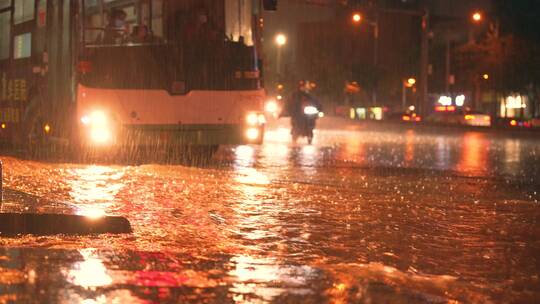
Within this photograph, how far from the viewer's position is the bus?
1702 centimetres

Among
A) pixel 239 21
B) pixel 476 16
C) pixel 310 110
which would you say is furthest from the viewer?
pixel 476 16

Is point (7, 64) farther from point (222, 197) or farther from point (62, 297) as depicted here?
point (62, 297)

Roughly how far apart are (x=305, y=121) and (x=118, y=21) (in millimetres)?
13039

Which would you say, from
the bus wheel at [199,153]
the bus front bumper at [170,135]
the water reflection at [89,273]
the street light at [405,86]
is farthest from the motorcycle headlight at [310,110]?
the street light at [405,86]

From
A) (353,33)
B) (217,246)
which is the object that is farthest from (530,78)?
(353,33)

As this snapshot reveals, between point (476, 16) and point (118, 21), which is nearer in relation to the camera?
point (118, 21)

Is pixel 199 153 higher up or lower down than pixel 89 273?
higher up

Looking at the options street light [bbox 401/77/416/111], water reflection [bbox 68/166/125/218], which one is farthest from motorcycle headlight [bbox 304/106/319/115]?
street light [bbox 401/77/416/111]

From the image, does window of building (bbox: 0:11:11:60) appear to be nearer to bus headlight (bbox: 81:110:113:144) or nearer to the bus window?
bus headlight (bbox: 81:110:113:144)

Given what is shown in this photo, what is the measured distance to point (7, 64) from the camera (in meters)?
20.5

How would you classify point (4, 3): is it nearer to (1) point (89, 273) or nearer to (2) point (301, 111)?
(2) point (301, 111)

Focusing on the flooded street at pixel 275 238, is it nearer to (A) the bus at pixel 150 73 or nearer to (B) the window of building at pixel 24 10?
(A) the bus at pixel 150 73

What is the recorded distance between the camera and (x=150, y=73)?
17.5 m

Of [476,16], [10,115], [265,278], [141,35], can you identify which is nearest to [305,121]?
[10,115]
